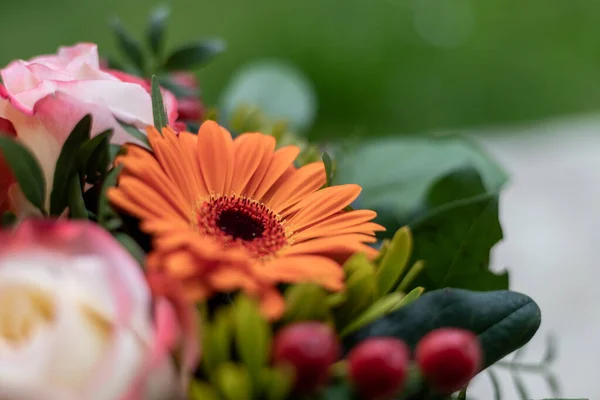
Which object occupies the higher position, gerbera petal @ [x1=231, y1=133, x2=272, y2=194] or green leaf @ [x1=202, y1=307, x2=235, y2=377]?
gerbera petal @ [x1=231, y1=133, x2=272, y2=194]

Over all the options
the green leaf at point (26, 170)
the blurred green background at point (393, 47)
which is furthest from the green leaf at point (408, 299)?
the blurred green background at point (393, 47)

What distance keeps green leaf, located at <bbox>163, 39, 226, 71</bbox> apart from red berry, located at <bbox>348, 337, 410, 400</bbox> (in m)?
0.21

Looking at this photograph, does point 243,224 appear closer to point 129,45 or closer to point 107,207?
point 107,207

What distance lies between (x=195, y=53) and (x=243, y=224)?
149mm

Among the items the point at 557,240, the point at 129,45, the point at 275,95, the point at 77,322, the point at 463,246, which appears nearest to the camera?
the point at 77,322

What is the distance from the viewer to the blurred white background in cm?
59

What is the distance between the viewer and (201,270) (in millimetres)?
178

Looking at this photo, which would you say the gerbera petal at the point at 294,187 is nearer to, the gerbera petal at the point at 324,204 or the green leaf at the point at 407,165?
the gerbera petal at the point at 324,204

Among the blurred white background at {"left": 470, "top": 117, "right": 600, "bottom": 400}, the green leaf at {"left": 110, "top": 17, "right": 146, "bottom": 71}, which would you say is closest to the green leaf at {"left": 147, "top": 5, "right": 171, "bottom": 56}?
the green leaf at {"left": 110, "top": 17, "right": 146, "bottom": 71}

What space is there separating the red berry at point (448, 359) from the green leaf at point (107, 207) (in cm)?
9

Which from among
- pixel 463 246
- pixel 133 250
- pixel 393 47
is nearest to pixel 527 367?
pixel 463 246

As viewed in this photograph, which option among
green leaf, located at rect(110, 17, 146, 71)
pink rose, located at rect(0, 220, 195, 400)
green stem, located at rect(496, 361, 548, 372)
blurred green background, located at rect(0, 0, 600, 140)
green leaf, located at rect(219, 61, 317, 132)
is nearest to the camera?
pink rose, located at rect(0, 220, 195, 400)

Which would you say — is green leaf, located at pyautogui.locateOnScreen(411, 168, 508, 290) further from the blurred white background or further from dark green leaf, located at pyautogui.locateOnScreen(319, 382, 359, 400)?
the blurred white background

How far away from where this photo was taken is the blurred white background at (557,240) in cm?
59
